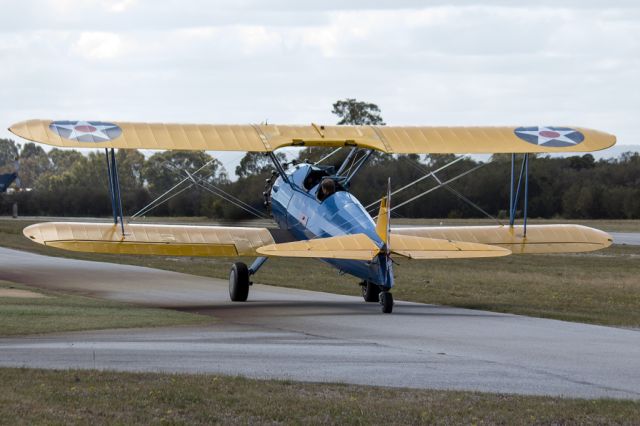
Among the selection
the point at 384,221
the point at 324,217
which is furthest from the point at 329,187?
the point at 384,221

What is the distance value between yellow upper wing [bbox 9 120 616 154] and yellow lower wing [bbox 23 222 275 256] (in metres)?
1.91

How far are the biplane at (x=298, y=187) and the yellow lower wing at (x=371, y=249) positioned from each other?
0.70m

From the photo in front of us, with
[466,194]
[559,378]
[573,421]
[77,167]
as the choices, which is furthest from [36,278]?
[77,167]

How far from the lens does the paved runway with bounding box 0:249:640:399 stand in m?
10.7

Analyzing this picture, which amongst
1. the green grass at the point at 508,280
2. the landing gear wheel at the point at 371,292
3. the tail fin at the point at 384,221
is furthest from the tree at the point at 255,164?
the tail fin at the point at 384,221

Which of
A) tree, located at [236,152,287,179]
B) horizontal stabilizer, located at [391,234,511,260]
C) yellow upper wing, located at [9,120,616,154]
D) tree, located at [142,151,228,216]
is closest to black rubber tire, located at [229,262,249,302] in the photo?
yellow upper wing, located at [9,120,616,154]

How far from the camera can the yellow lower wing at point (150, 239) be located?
19.8 meters

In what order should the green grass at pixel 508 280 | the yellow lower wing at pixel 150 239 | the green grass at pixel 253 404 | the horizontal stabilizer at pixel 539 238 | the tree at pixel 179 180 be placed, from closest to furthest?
the green grass at pixel 253 404
the green grass at pixel 508 280
the yellow lower wing at pixel 150 239
the horizontal stabilizer at pixel 539 238
the tree at pixel 179 180

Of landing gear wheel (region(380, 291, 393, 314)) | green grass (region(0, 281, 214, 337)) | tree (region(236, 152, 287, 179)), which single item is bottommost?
green grass (region(0, 281, 214, 337))

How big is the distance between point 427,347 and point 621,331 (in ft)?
11.6

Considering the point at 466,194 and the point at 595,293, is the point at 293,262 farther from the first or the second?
the point at 466,194

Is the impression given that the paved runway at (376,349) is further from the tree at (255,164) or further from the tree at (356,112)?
the tree at (356,112)

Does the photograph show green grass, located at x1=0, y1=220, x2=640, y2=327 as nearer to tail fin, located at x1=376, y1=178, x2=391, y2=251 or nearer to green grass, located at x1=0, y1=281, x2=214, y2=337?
tail fin, located at x1=376, y1=178, x2=391, y2=251

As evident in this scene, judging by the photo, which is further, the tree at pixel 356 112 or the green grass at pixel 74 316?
the tree at pixel 356 112
